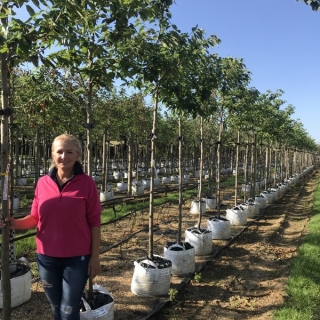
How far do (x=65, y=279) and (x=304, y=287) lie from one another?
382cm

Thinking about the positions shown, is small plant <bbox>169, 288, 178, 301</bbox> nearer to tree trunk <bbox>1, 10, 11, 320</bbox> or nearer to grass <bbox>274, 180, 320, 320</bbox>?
grass <bbox>274, 180, 320, 320</bbox>

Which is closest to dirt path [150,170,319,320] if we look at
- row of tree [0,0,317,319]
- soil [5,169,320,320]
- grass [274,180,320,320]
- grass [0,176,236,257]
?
soil [5,169,320,320]

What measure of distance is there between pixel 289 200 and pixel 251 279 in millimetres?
11019

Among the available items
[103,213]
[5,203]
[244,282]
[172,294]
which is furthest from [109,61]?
[103,213]

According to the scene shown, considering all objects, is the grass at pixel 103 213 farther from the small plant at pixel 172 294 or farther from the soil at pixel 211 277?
the small plant at pixel 172 294

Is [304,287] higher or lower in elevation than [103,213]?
lower

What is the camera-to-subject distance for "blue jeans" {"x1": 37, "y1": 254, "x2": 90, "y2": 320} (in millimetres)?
2463

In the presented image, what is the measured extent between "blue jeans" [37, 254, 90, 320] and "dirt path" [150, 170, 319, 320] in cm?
184

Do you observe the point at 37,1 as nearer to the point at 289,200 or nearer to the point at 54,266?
the point at 54,266

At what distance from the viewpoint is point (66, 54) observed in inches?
130

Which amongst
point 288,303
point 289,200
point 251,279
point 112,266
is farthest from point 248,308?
point 289,200

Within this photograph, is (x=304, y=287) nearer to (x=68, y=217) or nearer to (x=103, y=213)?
(x=68, y=217)

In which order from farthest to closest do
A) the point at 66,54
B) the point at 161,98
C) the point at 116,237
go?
the point at 116,237 → the point at 161,98 → the point at 66,54

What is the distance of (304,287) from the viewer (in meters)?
4.89
